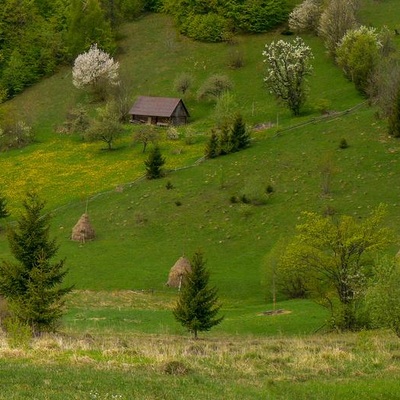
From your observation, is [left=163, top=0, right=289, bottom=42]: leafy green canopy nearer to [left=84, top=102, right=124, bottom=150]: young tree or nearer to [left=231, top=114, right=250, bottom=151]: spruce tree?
[left=84, top=102, right=124, bottom=150]: young tree

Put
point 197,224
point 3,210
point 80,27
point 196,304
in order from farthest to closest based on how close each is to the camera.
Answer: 1. point 80,27
2. point 3,210
3. point 197,224
4. point 196,304

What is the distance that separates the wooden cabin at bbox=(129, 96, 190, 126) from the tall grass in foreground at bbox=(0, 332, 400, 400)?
71121 millimetres

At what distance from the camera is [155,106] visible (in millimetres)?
103938

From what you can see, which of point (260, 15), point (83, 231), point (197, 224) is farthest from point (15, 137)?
point (260, 15)

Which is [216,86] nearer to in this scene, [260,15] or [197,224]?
[260,15]

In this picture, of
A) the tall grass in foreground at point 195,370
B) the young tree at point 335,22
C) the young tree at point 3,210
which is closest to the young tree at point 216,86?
the young tree at point 335,22

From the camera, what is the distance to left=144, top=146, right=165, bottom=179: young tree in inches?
3204

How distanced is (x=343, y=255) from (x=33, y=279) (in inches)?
743

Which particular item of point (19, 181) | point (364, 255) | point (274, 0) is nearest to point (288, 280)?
point (364, 255)

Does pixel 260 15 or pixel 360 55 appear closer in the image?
pixel 360 55

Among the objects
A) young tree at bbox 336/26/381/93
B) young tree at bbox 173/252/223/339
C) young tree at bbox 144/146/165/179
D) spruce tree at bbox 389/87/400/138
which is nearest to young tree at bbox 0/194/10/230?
young tree at bbox 144/146/165/179

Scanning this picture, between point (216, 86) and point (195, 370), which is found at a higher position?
point (216, 86)

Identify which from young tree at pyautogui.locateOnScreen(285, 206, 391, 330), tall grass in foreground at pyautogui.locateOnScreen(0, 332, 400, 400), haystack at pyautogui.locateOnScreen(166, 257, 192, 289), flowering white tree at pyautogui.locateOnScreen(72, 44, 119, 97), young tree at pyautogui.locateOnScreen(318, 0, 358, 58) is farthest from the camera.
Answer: flowering white tree at pyautogui.locateOnScreen(72, 44, 119, 97)

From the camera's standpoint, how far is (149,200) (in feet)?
250
